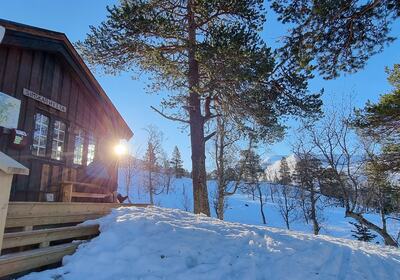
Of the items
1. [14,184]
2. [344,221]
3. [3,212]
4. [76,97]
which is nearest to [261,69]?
[76,97]

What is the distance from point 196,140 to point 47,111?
5.24 m

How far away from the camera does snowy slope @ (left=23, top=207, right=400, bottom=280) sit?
14.4ft

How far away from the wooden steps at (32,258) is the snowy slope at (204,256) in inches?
5.9

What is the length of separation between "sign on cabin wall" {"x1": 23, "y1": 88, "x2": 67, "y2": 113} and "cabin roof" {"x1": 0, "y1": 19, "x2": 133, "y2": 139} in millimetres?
1035

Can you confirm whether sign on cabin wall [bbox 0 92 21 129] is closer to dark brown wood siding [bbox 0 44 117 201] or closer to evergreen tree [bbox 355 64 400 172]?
dark brown wood siding [bbox 0 44 117 201]

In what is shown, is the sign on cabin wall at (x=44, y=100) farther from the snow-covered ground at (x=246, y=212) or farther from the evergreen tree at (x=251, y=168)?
the snow-covered ground at (x=246, y=212)

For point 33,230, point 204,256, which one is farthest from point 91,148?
point 204,256

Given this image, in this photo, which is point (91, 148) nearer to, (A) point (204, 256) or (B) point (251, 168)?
(A) point (204, 256)

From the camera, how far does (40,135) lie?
7980 mm

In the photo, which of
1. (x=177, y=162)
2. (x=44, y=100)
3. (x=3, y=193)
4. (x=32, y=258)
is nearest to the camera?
(x=3, y=193)

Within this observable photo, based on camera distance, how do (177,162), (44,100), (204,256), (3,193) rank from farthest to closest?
(177,162)
(44,100)
(204,256)
(3,193)

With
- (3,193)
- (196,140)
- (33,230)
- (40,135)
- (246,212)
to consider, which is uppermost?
(196,140)

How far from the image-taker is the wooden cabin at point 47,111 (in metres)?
7.04

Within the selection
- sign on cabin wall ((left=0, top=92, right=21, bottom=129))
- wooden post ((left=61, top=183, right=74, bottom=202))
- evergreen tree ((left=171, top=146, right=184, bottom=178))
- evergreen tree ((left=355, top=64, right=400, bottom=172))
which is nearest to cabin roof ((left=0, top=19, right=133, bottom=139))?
sign on cabin wall ((left=0, top=92, right=21, bottom=129))
